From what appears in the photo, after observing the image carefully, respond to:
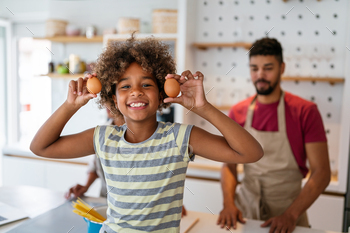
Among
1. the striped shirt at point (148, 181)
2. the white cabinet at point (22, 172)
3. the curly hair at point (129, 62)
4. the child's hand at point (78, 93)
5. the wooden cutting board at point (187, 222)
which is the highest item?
the curly hair at point (129, 62)

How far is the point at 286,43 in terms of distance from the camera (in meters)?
2.05

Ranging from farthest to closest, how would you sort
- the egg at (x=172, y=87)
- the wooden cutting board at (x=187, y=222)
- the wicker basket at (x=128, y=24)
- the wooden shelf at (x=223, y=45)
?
the wicker basket at (x=128, y=24)
the wooden shelf at (x=223, y=45)
the wooden cutting board at (x=187, y=222)
the egg at (x=172, y=87)

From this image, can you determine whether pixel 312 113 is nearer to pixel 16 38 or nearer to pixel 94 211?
pixel 94 211

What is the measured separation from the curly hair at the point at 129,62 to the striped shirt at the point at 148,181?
0.44 feet

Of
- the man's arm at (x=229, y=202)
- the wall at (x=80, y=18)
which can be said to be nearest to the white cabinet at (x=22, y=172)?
the wall at (x=80, y=18)

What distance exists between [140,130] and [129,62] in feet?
0.52

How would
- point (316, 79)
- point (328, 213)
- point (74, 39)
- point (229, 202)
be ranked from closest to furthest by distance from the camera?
1. point (229, 202)
2. point (328, 213)
3. point (316, 79)
4. point (74, 39)

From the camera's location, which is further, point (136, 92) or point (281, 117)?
point (281, 117)

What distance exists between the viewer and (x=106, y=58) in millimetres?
757

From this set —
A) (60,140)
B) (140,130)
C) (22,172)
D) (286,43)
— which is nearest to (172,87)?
(140,130)

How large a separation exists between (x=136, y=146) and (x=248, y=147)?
245 mm

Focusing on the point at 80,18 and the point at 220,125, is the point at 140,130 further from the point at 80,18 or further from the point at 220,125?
the point at 80,18

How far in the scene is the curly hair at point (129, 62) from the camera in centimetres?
71

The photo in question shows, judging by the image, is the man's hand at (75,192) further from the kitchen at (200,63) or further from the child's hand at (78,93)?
the kitchen at (200,63)
